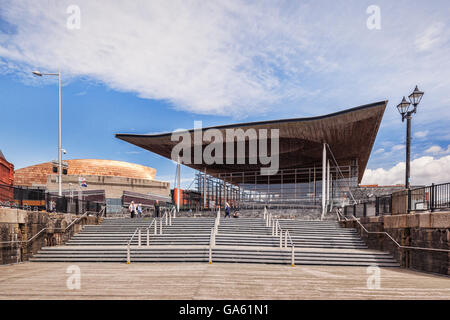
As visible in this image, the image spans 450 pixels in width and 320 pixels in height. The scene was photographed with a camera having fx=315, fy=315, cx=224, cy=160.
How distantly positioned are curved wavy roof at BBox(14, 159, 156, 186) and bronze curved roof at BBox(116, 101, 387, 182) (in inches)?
1544

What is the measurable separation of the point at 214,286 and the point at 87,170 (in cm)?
6836

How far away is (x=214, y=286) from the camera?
285 inches

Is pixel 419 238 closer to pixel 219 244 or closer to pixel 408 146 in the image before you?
pixel 408 146

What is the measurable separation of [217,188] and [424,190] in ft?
104

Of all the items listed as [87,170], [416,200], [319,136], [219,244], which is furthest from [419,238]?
[87,170]

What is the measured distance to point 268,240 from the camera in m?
15.5

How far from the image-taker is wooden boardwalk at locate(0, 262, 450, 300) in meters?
6.32

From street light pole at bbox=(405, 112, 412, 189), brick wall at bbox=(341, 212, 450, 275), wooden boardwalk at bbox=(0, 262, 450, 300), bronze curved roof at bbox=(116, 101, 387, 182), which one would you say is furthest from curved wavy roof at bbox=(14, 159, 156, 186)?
street light pole at bbox=(405, 112, 412, 189)

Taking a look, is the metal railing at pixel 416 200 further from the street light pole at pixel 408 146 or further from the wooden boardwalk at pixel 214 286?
the wooden boardwalk at pixel 214 286

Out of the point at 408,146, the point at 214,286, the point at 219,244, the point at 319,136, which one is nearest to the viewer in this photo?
the point at 214,286

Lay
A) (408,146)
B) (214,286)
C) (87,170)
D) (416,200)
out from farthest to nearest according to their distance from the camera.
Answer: (87,170) → (408,146) → (416,200) → (214,286)

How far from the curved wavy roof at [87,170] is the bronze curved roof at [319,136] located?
1544 inches

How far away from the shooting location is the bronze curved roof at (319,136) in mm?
21672
